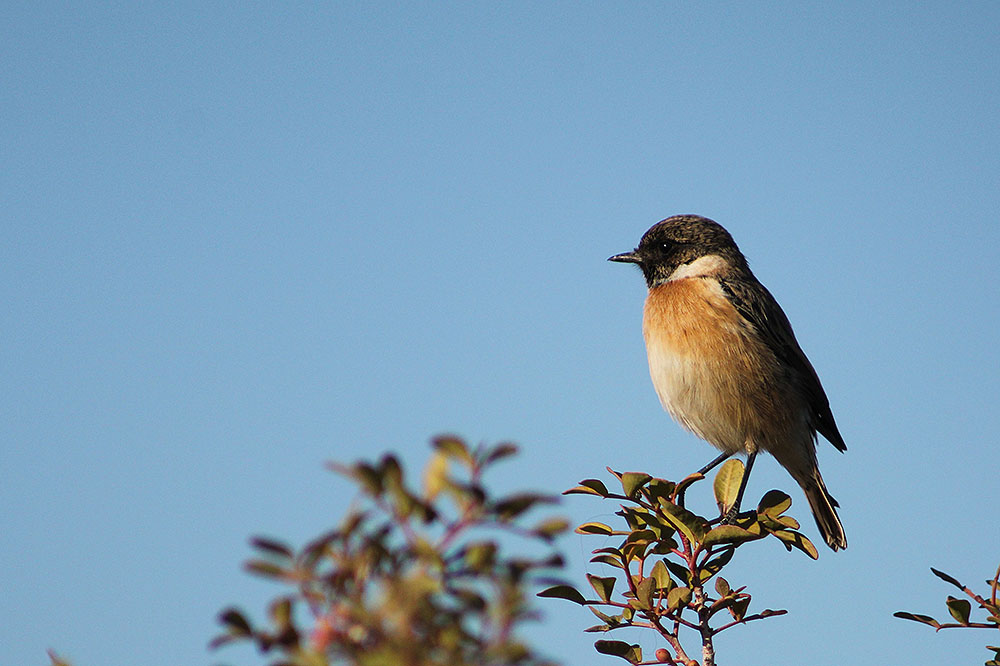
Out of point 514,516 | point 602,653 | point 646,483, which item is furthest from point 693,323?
point 514,516

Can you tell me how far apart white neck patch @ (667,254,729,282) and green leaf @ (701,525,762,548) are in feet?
13.2

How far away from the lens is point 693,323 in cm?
672

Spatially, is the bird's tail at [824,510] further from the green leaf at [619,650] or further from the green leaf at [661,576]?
the green leaf at [619,650]

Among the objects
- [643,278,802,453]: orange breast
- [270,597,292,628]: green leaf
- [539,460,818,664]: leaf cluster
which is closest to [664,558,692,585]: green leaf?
[539,460,818,664]: leaf cluster

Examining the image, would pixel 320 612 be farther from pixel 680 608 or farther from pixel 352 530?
pixel 680 608

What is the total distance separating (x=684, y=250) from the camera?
24.6 ft

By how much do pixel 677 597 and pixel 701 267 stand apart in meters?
4.53

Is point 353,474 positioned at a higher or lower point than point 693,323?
lower

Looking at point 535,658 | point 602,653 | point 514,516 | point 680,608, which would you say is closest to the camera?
point 535,658

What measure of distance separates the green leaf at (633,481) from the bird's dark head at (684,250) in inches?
163

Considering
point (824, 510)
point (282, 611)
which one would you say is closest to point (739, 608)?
point (282, 611)

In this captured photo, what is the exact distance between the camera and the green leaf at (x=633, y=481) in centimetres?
334

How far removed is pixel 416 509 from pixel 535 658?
23 cm

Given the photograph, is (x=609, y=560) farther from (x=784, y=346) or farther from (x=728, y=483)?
(x=784, y=346)
